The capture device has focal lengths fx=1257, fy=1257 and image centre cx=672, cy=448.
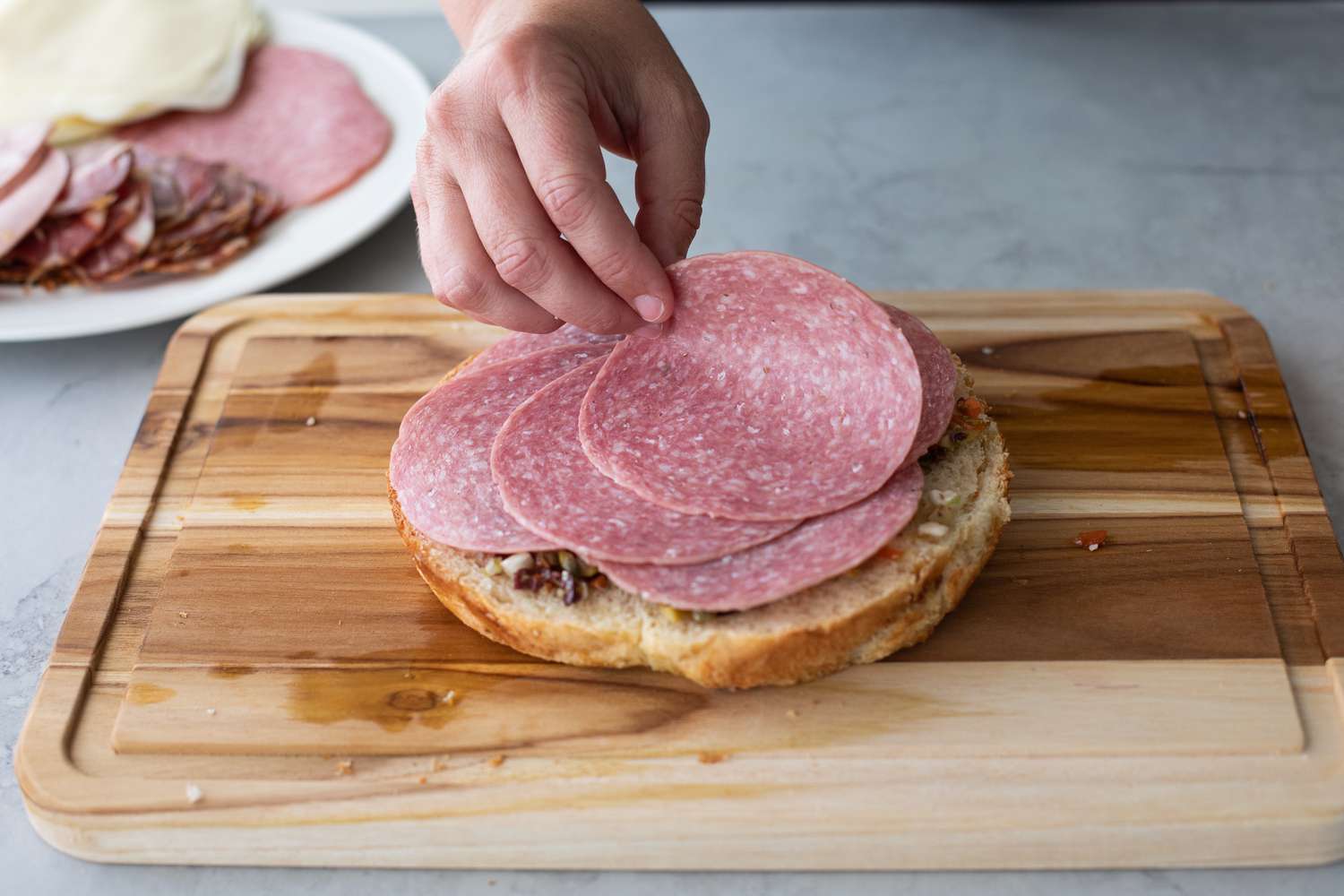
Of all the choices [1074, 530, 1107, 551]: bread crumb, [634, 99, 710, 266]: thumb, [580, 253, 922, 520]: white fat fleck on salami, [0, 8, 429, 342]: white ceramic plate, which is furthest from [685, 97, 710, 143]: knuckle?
[0, 8, 429, 342]: white ceramic plate

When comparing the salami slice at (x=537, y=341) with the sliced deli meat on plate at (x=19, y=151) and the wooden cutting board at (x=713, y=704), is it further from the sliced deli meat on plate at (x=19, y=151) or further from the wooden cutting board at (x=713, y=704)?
the sliced deli meat on plate at (x=19, y=151)

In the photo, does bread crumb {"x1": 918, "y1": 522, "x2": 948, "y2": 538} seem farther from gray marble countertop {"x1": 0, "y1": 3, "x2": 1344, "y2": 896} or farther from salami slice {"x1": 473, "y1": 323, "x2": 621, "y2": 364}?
salami slice {"x1": 473, "y1": 323, "x2": 621, "y2": 364}

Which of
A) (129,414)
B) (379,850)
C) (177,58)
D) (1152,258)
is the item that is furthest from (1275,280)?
(177,58)

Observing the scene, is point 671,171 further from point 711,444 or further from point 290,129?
point 290,129

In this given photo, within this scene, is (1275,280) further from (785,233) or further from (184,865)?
(184,865)

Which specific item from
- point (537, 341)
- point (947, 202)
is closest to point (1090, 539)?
point (537, 341)

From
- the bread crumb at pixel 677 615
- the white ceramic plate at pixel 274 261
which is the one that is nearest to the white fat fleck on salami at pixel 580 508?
the bread crumb at pixel 677 615
